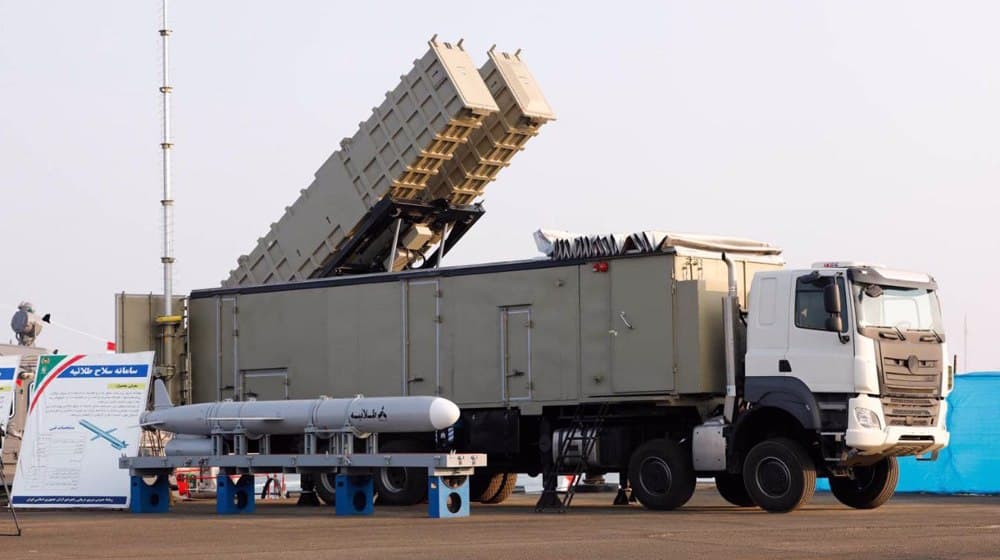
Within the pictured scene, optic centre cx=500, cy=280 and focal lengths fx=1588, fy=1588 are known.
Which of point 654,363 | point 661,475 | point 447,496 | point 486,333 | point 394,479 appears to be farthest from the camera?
point 394,479

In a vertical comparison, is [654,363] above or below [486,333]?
below

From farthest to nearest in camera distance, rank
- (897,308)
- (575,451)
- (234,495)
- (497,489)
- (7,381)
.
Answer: (7,381), (497,489), (234,495), (575,451), (897,308)

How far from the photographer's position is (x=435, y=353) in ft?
77.3

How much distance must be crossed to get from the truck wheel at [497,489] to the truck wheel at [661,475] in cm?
384

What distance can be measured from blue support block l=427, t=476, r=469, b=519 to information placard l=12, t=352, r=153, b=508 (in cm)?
546

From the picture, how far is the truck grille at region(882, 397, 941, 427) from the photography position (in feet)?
65.2

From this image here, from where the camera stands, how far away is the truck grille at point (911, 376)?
19.9m

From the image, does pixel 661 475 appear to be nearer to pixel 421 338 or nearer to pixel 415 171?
pixel 421 338

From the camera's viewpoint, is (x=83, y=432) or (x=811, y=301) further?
(x=83, y=432)

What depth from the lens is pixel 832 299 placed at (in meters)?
19.6

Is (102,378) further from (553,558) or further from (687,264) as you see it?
(553,558)

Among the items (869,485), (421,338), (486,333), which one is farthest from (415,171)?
(869,485)

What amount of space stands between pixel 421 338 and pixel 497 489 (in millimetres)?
2950

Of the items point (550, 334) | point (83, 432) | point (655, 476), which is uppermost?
point (550, 334)
